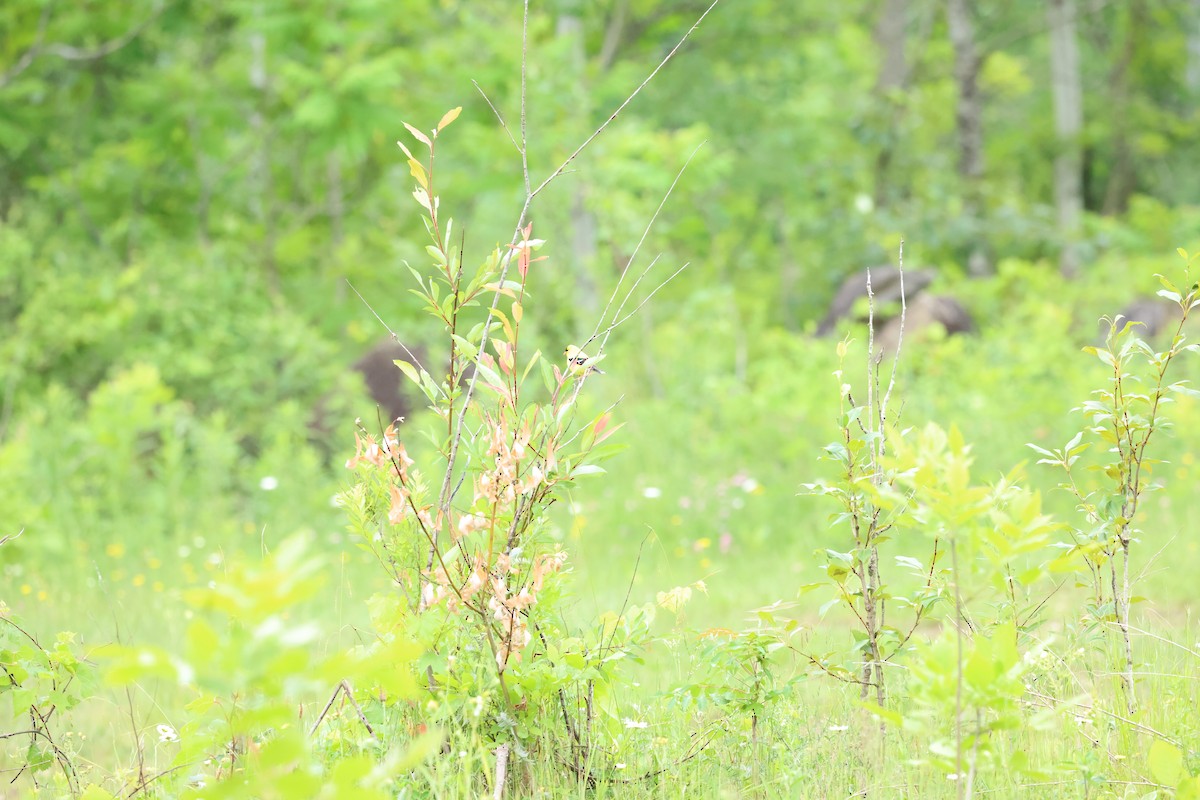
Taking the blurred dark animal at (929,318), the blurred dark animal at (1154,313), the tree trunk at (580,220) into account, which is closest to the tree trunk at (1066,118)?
the blurred dark animal at (1154,313)

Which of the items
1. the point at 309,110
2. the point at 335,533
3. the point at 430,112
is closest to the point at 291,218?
the point at 430,112

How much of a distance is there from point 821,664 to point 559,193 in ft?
28.5

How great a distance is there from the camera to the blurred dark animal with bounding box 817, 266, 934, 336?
1264 cm

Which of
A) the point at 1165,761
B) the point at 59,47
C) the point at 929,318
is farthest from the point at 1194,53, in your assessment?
the point at 1165,761

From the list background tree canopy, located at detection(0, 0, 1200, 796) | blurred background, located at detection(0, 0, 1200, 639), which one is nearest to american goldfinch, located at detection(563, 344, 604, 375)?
blurred background, located at detection(0, 0, 1200, 639)

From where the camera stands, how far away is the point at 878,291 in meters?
13.0

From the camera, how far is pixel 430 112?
11398 millimetres

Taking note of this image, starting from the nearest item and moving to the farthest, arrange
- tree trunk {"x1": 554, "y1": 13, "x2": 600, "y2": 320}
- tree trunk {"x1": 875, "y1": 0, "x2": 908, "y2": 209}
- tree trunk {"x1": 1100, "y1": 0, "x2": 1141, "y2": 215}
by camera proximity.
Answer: tree trunk {"x1": 554, "y1": 13, "x2": 600, "y2": 320}, tree trunk {"x1": 875, "y1": 0, "x2": 908, "y2": 209}, tree trunk {"x1": 1100, "y1": 0, "x2": 1141, "y2": 215}

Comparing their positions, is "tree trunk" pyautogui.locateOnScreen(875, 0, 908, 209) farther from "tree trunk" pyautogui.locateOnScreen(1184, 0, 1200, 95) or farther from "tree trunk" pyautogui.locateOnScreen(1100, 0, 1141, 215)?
"tree trunk" pyautogui.locateOnScreen(1184, 0, 1200, 95)

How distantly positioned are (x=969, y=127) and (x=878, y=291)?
3.52 m

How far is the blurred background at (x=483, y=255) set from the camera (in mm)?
6809

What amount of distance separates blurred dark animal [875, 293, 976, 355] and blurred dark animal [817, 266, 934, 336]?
0.42 metres

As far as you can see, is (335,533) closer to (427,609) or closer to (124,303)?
(124,303)

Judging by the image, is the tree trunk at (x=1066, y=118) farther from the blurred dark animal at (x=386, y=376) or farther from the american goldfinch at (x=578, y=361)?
the american goldfinch at (x=578, y=361)
